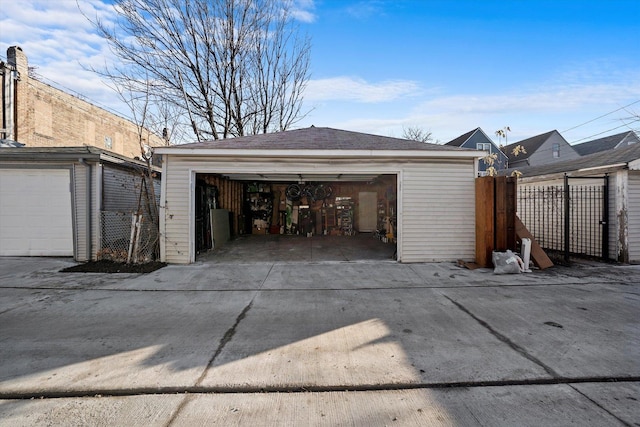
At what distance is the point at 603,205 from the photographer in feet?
25.9

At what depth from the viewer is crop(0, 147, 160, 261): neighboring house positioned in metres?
7.78

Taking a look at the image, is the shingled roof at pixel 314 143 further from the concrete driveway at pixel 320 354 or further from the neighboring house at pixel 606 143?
the neighboring house at pixel 606 143

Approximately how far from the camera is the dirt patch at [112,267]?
675 centimetres

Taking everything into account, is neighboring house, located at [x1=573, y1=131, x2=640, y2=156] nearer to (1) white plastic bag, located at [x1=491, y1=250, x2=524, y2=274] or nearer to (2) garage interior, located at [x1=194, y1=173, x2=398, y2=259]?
(2) garage interior, located at [x1=194, y1=173, x2=398, y2=259]

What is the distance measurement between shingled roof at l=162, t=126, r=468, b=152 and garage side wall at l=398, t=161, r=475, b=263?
0.60 m

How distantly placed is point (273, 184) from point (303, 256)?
19.4ft

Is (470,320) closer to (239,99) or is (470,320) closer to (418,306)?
(418,306)

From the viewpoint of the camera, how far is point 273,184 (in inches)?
544

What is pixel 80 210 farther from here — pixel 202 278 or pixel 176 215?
pixel 202 278

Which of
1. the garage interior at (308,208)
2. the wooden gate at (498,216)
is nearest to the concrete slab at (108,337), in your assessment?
the wooden gate at (498,216)

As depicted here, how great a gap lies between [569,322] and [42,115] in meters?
20.9

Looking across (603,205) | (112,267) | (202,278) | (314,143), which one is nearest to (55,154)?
(112,267)

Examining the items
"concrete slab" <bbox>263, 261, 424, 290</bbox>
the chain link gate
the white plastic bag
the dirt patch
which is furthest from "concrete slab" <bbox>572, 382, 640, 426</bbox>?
the dirt patch

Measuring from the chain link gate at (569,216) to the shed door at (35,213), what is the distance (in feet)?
40.0
